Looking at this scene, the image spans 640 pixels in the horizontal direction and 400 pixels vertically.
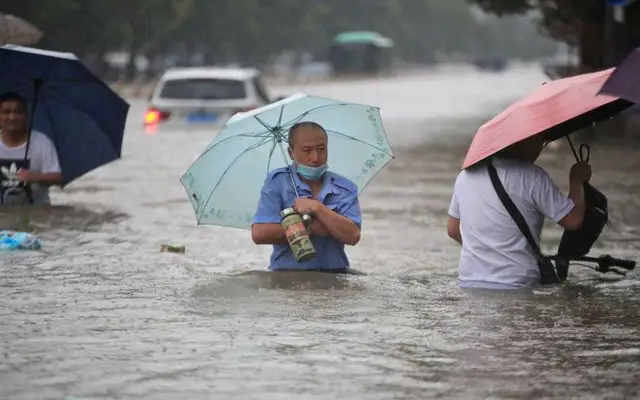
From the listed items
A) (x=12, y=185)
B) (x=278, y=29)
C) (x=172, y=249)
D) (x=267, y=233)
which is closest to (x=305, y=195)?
(x=267, y=233)

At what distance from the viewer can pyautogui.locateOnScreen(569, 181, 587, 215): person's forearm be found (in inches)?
321

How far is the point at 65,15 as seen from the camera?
65.2 m

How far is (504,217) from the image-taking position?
8.21 meters

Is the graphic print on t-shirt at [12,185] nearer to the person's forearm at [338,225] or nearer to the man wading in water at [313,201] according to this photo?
the man wading in water at [313,201]

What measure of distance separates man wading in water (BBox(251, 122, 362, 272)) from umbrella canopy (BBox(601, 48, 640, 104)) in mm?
1838

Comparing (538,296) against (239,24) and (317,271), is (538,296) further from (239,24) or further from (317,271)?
(239,24)

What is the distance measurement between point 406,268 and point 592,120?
2.63 m

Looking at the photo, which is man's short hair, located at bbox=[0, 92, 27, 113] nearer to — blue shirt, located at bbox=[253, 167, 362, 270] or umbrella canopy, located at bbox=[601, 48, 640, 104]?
blue shirt, located at bbox=[253, 167, 362, 270]

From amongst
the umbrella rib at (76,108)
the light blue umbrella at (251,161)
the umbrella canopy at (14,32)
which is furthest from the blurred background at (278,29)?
the light blue umbrella at (251,161)

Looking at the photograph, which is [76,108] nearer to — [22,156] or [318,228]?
[22,156]

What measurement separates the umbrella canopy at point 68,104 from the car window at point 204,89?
1029cm

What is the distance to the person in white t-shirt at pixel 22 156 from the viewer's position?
12492mm

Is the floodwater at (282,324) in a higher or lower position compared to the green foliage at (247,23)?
lower

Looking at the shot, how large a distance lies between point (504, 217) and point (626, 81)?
1.25 m
